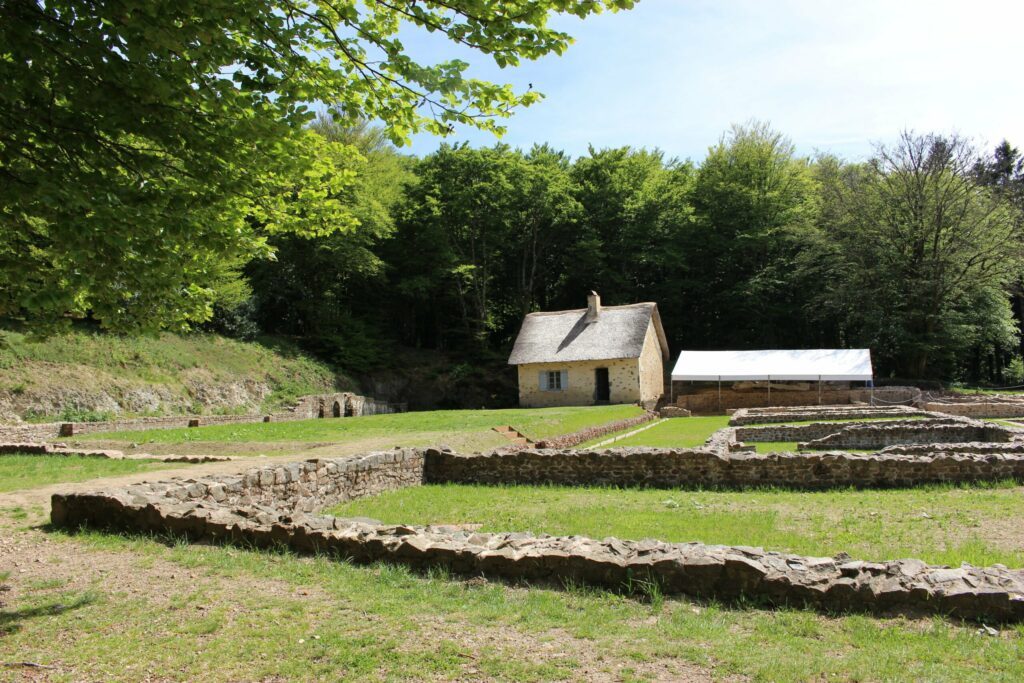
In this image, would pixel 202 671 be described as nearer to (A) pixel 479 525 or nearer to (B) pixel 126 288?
(B) pixel 126 288

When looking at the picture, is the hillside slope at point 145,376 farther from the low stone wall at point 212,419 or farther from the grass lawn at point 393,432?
the grass lawn at point 393,432

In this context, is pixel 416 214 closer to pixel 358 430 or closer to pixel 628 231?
pixel 628 231

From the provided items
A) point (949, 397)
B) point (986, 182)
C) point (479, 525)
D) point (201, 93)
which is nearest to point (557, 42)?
point (201, 93)

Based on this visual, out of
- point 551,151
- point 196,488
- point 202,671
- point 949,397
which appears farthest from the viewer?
point 551,151

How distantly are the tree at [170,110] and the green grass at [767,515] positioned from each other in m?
5.67

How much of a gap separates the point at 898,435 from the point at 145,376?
28308 mm

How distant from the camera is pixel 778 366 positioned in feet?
114

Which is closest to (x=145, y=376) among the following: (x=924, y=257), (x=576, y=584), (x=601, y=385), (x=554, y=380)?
(x=554, y=380)

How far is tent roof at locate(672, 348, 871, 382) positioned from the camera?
109 feet

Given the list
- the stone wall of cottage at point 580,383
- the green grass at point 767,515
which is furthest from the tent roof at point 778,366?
the green grass at point 767,515

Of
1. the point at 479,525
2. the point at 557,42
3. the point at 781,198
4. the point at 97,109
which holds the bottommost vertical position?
the point at 479,525

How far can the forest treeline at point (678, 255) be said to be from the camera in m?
40.6

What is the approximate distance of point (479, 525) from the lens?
10031mm

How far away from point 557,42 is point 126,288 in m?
5.51
